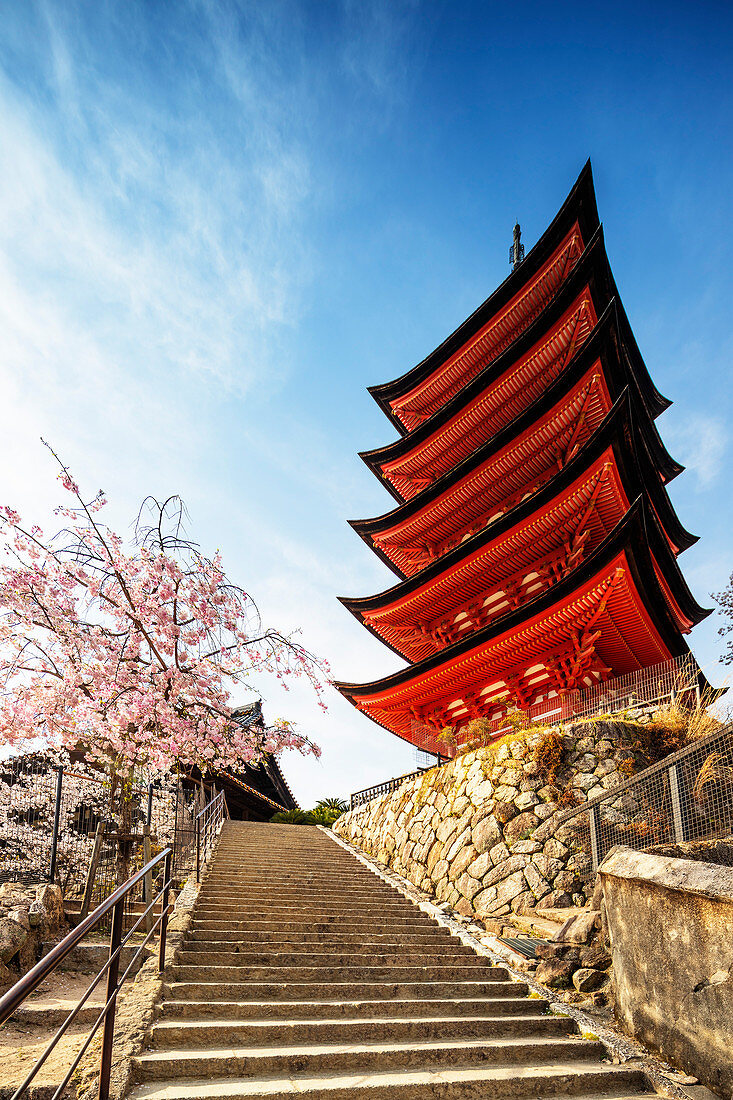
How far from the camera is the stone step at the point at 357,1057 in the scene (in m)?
3.86

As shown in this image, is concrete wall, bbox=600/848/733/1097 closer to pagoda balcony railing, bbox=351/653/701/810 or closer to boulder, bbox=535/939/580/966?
boulder, bbox=535/939/580/966

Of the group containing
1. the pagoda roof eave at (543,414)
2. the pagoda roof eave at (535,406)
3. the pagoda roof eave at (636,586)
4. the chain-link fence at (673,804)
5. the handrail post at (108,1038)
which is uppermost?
the pagoda roof eave at (535,406)

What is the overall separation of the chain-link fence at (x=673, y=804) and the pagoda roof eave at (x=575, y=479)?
5425mm

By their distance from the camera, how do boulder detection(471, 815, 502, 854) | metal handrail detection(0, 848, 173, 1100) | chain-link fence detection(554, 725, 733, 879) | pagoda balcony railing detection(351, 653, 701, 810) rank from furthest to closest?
pagoda balcony railing detection(351, 653, 701, 810) < boulder detection(471, 815, 502, 854) < chain-link fence detection(554, 725, 733, 879) < metal handrail detection(0, 848, 173, 1100)

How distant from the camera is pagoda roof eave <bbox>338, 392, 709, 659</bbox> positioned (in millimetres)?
11391

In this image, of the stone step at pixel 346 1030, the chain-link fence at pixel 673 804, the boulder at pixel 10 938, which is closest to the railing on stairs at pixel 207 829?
the boulder at pixel 10 938

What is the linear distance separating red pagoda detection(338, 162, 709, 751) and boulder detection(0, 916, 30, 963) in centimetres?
896

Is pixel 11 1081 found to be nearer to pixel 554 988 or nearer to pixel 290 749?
pixel 554 988

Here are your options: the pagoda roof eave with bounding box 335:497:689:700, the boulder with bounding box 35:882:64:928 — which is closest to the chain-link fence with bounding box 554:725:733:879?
the pagoda roof eave with bounding box 335:497:689:700

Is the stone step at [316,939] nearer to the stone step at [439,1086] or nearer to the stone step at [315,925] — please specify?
the stone step at [315,925]

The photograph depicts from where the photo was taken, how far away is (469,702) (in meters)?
15.1

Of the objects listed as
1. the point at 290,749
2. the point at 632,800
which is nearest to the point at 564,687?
the point at 632,800

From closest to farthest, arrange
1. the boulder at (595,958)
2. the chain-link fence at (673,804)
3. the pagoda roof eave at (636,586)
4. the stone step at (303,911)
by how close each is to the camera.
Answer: the boulder at (595,958), the chain-link fence at (673,804), the stone step at (303,911), the pagoda roof eave at (636,586)

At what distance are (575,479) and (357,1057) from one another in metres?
10.1
